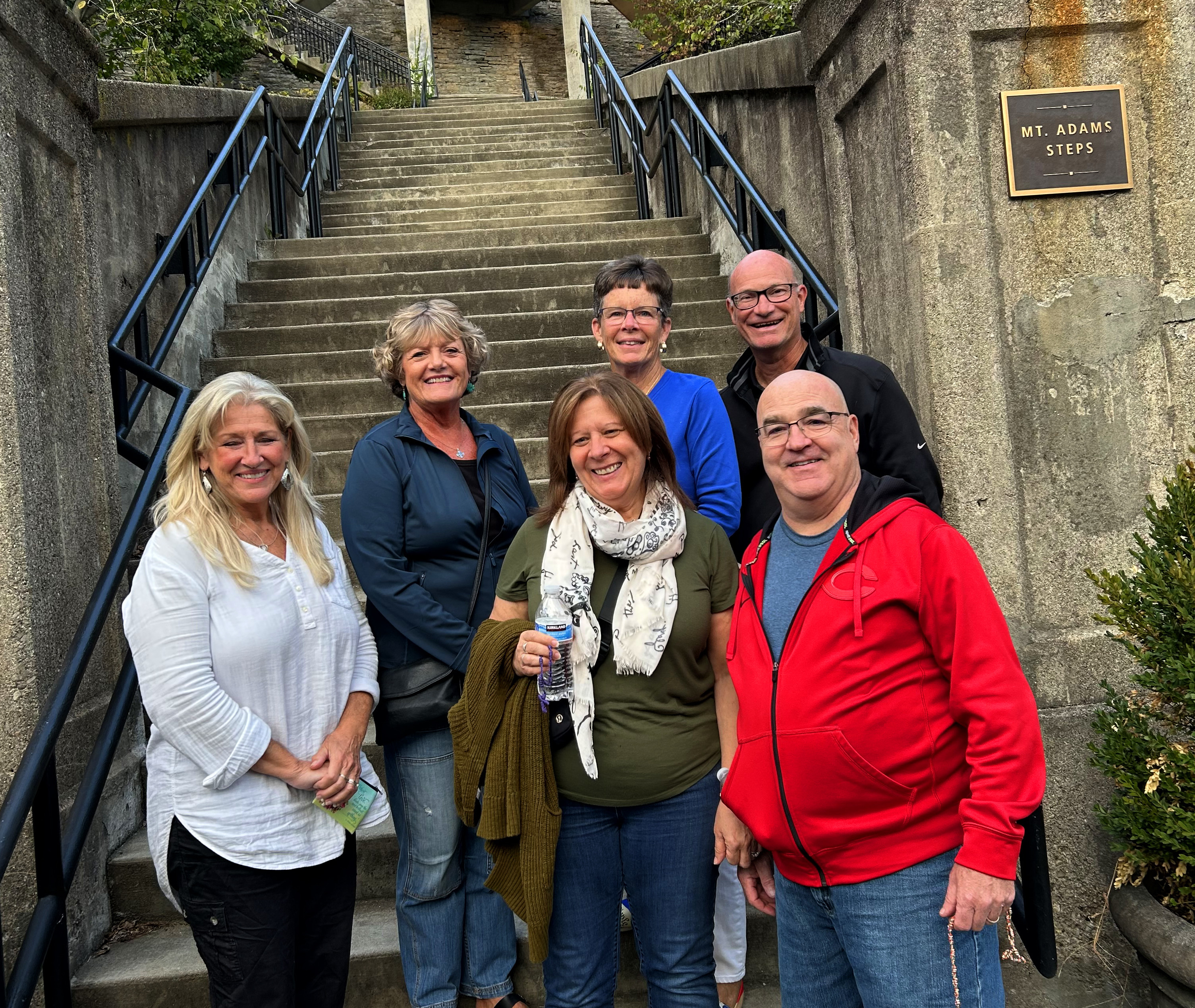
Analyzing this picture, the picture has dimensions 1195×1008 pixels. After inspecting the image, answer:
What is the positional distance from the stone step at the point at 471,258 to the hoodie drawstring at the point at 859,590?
531 centimetres

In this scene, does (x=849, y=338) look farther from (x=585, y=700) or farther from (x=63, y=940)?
(x=63, y=940)

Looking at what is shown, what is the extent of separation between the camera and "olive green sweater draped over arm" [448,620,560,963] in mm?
2143

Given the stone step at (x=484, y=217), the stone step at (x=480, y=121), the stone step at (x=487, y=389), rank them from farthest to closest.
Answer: the stone step at (x=480, y=121)
the stone step at (x=484, y=217)
the stone step at (x=487, y=389)

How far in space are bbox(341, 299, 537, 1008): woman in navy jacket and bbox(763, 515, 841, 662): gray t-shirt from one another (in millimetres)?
808

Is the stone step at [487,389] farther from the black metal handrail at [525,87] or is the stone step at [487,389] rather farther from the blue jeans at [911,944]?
the black metal handrail at [525,87]

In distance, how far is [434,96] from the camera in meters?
19.2

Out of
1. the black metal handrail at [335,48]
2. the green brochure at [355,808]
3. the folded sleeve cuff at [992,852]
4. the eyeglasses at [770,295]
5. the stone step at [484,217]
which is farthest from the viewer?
the black metal handrail at [335,48]

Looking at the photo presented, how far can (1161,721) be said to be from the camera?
2742 millimetres

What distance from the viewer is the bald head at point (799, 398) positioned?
1.94m

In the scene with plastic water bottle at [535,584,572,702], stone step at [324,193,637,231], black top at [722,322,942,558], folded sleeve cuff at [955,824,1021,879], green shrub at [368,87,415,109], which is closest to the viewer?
folded sleeve cuff at [955,824,1021,879]

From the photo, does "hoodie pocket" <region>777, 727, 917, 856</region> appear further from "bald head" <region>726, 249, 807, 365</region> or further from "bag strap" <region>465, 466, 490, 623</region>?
"bald head" <region>726, 249, 807, 365</region>

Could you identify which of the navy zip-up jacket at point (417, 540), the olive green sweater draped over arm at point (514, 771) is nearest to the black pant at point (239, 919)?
the olive green sweater draped over arm at point (514, 771)

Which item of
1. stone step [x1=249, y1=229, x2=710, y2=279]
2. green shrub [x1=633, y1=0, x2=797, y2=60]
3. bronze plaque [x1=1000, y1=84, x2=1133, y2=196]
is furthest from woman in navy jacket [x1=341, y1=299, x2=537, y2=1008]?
green shrub [x1=633, y1=0, x2=797, y2=60]

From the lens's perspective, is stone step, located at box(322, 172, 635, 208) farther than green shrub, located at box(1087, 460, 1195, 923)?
Yes
